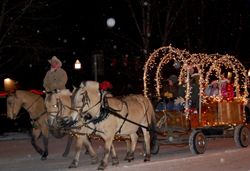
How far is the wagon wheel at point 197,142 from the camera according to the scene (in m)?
16.0

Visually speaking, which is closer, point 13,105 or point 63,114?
point 63,114

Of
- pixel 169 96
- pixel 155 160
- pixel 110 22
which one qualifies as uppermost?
pixel 110 22

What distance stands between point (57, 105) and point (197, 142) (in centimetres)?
406

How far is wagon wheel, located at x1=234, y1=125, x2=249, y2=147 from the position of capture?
1744cm

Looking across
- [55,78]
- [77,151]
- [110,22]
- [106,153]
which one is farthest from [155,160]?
[110,22]

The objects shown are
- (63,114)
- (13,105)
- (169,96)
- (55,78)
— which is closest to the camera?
(63,114)

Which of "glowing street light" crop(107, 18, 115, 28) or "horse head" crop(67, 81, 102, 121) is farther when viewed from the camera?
"glowing street light" crop(107, 18, 115, 28)

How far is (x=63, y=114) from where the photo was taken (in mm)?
14516

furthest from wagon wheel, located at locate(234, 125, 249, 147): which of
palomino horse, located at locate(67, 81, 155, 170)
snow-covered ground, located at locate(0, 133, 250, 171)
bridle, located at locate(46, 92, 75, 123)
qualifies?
bridle, located at locate(46, 92, 75, 123)

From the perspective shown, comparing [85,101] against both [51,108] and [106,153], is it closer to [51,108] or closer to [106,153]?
[106,153]

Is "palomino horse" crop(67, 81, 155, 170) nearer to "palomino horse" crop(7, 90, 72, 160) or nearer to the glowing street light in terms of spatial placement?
"palomino horse" crop(7, 90, 72, 160)

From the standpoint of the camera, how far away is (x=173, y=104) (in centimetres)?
1669

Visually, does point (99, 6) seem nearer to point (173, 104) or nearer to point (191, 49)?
point (191, 49)

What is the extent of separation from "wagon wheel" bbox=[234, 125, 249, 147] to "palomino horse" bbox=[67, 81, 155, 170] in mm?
3597
